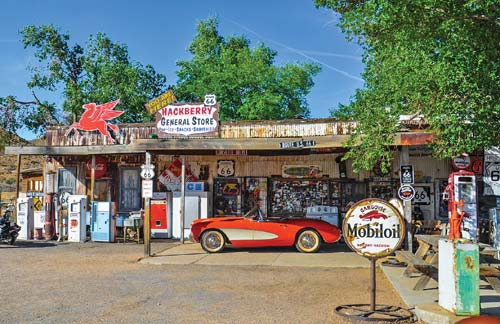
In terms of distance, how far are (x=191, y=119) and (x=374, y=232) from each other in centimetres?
1085

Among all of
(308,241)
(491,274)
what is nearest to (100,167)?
(308,241)

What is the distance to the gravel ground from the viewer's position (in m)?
7.75

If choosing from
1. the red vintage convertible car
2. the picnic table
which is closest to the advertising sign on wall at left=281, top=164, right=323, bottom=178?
the red vintage convertible car

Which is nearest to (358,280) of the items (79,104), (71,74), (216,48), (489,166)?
(489,166)

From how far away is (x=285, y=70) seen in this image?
111ft

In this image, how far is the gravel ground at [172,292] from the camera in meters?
7.75

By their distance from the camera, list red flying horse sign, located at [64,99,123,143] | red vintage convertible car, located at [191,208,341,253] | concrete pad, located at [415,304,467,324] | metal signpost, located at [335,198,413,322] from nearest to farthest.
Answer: concrete pad, located at [415,304,467,324]
metal signpost, located at [335,198,413,322]
red vintage convertible car, located at [191,208,341,253]
red flying horse sign, located at [64,99,123,143]

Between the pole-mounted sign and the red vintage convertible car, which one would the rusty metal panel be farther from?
the red vintage convertible car

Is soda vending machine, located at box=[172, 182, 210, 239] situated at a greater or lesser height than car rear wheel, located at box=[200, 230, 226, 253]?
greater

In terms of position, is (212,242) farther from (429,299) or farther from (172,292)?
(429,299)

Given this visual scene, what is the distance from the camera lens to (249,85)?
3328cm

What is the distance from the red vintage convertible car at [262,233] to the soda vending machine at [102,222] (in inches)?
177

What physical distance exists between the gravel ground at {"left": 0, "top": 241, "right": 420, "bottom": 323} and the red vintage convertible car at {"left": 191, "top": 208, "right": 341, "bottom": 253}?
83.0 inches

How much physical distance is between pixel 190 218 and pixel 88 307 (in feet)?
33.1
